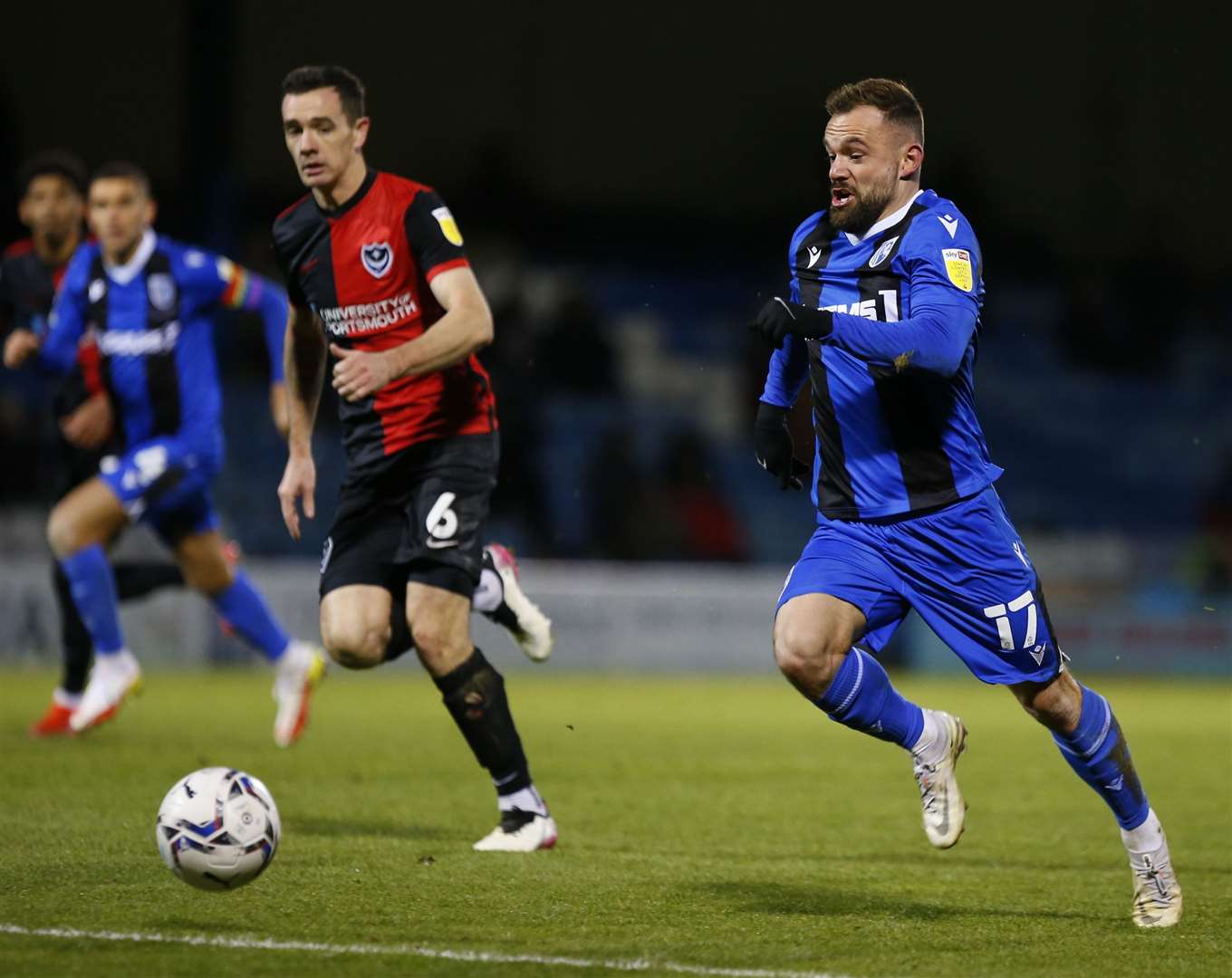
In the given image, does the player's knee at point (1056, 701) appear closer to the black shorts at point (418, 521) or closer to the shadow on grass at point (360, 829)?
the black shorts at point (418, 521)

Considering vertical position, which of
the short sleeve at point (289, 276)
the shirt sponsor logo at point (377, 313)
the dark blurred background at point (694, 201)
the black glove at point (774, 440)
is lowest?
the dark blurred background at point (694, 201)

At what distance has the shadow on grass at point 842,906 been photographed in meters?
5.05

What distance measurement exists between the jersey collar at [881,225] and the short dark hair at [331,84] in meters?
1.68

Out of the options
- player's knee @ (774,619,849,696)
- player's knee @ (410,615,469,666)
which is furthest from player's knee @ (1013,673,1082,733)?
player's knee @ (410,615,469,666)

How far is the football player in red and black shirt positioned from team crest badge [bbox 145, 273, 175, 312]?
3.04m

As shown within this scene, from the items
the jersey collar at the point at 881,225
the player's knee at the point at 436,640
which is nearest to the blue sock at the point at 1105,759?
the jersey collar at the point at 881,225

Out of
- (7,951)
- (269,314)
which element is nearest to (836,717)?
(7,951)

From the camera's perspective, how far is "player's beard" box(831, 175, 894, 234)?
515cm

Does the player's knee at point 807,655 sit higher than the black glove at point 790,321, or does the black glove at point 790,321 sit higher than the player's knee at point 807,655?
the black glove at point 790,321

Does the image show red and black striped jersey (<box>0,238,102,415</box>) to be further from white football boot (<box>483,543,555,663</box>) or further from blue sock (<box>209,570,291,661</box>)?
white football boot (<box>483,543,555,663</box>)

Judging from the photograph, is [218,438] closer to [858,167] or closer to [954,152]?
[858,167]

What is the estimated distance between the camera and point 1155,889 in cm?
502

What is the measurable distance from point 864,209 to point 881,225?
Answer: 0.07 meters

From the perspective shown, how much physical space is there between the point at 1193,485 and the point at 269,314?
52.9 feet
